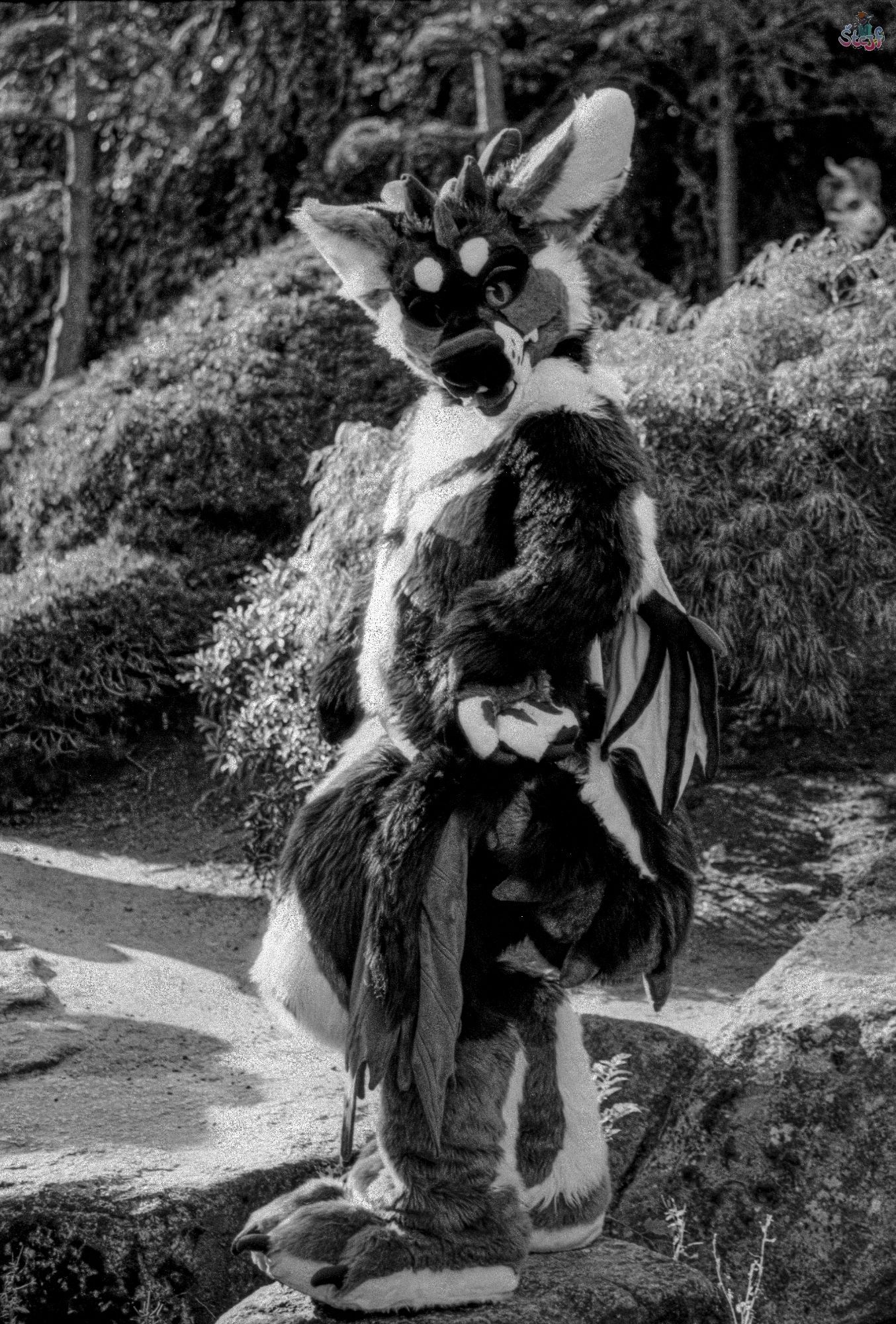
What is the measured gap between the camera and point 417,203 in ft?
9.02

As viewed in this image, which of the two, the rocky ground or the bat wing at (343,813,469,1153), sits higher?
the bat wing at (343,813,469,1153)

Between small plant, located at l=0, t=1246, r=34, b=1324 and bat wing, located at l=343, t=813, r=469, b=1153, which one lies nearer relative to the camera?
bat wing, located at l=343, t=813, r=469, b=1153

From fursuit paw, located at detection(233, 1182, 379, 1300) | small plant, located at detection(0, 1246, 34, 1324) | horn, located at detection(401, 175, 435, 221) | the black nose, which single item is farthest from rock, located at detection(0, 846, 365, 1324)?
horn, located at detection(401, 175, 435, 221)

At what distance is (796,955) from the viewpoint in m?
3.79

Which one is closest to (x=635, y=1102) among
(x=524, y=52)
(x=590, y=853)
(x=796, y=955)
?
(x=796, y=955)

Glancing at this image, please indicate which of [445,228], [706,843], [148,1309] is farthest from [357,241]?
[706,843]

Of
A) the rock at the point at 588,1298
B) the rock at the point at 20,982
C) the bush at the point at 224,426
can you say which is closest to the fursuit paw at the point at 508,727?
the rock at the point at 588,1298

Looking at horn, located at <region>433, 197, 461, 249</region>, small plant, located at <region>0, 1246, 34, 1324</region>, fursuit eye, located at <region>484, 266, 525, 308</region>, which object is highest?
horn, located at <region>433, 197, 461, 249</region>

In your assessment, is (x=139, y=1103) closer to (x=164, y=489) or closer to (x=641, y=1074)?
(x=641, y=1074)

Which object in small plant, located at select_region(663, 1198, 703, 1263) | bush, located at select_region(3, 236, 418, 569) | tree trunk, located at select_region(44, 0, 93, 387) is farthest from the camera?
tree trunk, located at select_region(44, 0, 93, 387)

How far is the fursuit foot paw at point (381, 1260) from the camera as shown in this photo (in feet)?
7.95

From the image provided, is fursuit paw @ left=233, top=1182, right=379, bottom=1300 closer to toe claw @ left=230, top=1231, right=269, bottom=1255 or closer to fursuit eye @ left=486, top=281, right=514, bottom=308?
toe claw @ left=230, top=1231, right=269, bottom=1255

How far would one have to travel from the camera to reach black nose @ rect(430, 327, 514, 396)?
8.41ft

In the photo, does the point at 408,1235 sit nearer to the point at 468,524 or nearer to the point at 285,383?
the point at 468,524
